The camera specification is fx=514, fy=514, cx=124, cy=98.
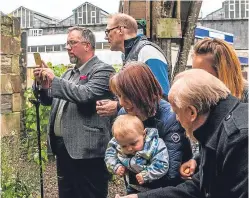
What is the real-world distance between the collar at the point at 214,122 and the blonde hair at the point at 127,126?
62 centimetres

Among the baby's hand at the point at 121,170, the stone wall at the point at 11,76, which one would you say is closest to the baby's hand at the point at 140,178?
the baby's hand at the point at 121,170

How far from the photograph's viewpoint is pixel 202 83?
191cm

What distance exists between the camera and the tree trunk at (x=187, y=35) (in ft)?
16.8

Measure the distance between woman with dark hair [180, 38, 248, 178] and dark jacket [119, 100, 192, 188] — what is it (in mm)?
45

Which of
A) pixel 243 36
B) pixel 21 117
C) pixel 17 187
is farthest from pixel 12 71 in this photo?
pixel 243 36

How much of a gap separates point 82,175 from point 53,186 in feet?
8.22

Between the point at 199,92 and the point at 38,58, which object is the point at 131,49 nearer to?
the point at 38,58

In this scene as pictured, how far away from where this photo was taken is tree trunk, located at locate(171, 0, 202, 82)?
201 inches

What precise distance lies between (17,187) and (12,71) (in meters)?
2.09

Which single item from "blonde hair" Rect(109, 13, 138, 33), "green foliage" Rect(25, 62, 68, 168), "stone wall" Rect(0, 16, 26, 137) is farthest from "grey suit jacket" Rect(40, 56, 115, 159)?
"stone wall" Rect(0, 16, 26, 137)

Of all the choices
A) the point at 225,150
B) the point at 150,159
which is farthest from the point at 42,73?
the point at 225,150

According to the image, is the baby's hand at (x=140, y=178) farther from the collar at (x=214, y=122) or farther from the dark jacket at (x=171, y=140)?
the collar at (x=214, y=122)

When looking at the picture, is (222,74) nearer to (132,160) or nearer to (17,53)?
(132,160)

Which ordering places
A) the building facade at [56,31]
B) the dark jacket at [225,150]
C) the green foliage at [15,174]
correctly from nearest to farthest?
the dark jacket at [225,150] < the green foliage at [15,174] < the building facade at [56,31]
